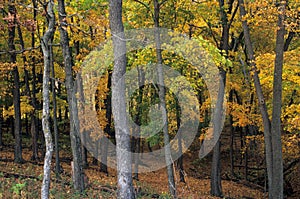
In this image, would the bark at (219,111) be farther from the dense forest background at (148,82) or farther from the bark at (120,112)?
the bark at (120,112)

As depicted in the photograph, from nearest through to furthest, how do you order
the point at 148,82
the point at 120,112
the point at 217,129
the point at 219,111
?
the point at 120,112
the point at 219,111
the point at 217,129
the point at 148,82

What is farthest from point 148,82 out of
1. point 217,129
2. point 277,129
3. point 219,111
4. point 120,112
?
point 120,112

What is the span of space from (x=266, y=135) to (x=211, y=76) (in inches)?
163

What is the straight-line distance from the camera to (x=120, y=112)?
8.27 metres

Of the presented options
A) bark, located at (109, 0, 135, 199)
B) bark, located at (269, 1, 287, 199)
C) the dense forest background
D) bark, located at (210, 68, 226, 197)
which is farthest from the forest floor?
bark, located at (269, 1, 287, 199)

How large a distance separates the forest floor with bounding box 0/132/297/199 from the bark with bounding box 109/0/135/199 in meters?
1.52

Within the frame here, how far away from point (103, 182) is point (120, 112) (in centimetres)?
760

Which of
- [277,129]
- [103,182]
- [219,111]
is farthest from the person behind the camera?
[219,111]

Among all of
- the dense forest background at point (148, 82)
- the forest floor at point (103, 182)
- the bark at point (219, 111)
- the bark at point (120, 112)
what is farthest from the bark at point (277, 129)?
the bark at point (120, 112)

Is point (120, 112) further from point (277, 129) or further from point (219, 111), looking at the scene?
point (219, 111)

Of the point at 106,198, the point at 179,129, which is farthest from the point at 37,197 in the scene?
the point at 179,129

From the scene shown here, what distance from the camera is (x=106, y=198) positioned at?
10.4 meters

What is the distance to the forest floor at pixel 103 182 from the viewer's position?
34.1ft

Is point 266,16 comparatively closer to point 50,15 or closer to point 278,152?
point 278,152
